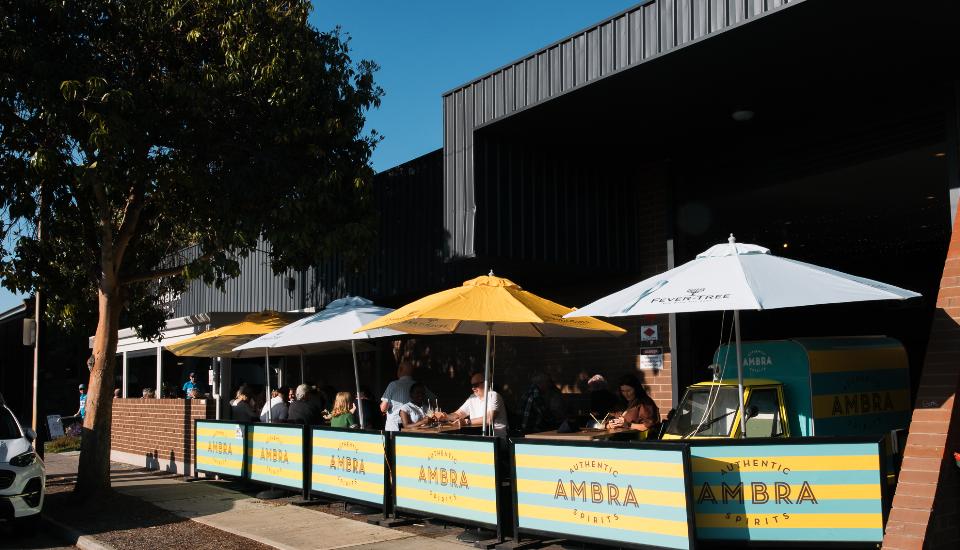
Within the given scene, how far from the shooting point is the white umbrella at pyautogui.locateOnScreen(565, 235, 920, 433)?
679 centimetres

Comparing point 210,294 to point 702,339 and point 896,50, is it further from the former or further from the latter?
point 896,50

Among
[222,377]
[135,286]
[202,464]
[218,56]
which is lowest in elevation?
[202,464]

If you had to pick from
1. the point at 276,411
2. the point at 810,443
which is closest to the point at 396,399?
the point at 276,411

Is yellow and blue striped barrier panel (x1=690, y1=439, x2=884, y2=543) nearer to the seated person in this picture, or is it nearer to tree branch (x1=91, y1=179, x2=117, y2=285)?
the seated person

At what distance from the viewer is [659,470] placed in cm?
703

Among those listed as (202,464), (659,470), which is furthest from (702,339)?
(202,464)

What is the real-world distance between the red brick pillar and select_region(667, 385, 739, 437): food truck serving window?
6.30 ft

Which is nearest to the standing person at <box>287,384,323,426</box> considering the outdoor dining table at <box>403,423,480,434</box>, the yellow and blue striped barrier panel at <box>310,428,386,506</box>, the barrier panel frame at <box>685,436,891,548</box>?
the yellow and blue striped barrier panel at <box>310,428,386,506</box>

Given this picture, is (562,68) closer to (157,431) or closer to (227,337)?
(227,337)

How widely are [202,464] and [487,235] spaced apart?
250 inches

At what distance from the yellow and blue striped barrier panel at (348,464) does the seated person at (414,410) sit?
105cm

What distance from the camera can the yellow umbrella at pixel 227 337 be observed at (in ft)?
46.3

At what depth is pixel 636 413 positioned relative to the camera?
10.2 meters

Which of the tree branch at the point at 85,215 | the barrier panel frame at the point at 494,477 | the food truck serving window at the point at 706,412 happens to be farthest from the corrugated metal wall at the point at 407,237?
the food truck serving window at the point at 706,412
